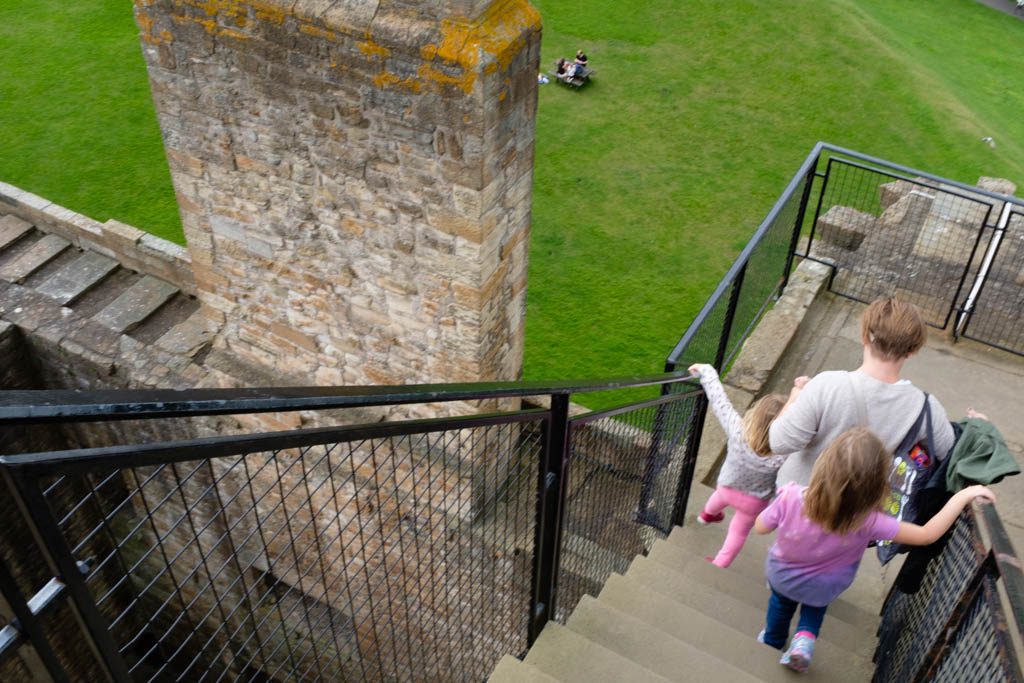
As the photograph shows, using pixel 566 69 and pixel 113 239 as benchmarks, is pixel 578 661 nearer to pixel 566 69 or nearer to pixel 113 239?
pixel 113 239

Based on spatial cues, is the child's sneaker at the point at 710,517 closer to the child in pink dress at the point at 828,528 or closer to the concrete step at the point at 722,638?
the concrete step at the point at 722,638

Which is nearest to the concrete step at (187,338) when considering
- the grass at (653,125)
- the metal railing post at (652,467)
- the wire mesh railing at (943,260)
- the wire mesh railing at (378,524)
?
the wire mesh railing at (378,524)

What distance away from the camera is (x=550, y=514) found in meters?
3.40

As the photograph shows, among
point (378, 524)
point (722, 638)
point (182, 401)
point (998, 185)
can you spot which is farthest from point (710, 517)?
point (998, 185)

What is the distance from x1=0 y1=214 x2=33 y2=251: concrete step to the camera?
888cm

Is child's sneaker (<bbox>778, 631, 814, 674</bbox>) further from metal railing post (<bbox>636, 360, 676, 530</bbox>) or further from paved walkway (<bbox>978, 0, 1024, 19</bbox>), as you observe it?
paved walkway (<bbox>978, 0, 1024, 19</bbox>)

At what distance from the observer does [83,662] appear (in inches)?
91.9

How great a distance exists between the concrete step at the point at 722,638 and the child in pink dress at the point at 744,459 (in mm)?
470

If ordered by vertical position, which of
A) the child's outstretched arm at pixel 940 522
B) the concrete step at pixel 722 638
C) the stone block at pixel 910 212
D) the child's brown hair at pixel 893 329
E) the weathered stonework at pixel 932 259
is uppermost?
the child's brown hair at pixel 893 329

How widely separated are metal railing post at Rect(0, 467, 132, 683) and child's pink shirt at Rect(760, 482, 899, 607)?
8.07 ft

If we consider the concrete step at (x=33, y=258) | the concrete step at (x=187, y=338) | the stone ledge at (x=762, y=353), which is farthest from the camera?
the concrete step at (x=33, y=258)

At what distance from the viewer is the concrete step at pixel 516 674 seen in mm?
3289

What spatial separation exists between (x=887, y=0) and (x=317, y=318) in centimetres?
1326

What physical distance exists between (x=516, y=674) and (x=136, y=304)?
5.83m
